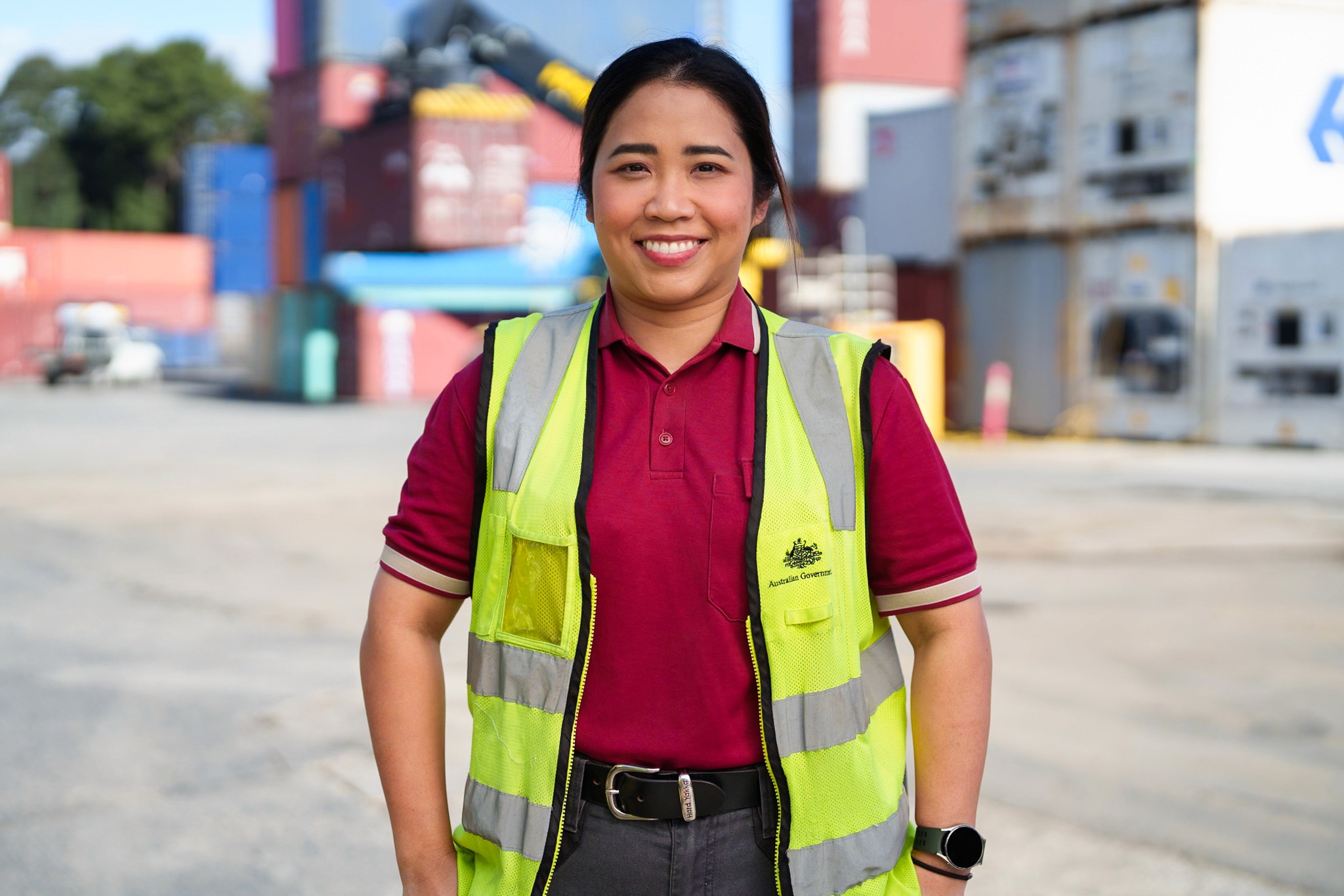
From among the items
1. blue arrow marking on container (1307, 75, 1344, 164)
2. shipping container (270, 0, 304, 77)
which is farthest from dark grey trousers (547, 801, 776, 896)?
shipping container (270, 0, 304, 77)

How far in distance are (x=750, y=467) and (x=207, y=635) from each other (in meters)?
5.58

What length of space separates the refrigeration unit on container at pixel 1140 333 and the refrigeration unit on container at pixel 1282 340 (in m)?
0.39

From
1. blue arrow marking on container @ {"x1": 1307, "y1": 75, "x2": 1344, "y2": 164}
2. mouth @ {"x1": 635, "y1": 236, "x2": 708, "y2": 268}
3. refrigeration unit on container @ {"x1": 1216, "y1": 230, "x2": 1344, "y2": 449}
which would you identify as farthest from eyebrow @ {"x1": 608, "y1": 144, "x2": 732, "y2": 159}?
blue arrow marking on container @ {"x1": 1307, "y1": 75, "x2": 1344, "y2": 164}

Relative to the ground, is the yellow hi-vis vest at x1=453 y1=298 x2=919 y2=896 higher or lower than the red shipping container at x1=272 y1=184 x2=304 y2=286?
lower

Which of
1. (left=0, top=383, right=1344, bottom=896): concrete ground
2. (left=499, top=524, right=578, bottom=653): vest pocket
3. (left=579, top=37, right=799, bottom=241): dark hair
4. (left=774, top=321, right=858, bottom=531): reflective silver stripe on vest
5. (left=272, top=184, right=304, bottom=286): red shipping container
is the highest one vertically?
(left=272, top=184, right=304, bottom=286): red shipping container

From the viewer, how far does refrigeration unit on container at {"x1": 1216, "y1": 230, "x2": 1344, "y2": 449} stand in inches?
570

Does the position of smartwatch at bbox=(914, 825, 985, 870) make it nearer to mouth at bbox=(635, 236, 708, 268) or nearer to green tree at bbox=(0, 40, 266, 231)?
mouth at bbox=(635, 236, 708, 268)

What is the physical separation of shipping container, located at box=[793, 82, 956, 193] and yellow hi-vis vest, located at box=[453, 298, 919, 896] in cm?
2617

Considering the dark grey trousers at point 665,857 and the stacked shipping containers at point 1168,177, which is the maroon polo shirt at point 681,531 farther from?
the stacked shipping containers at point 1168,177

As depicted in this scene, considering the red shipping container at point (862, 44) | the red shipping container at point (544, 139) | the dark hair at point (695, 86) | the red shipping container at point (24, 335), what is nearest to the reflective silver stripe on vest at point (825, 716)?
the dark hair at point (695, 86)

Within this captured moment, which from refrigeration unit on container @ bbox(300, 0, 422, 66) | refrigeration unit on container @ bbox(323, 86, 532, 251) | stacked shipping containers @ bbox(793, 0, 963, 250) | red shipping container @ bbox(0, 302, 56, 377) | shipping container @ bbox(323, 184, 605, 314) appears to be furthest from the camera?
red shipping container @ bbox(0, 302, 56, 377)

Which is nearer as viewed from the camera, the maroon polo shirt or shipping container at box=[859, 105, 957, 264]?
the maroon polo shirt

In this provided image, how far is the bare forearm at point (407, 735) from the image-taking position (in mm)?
1768

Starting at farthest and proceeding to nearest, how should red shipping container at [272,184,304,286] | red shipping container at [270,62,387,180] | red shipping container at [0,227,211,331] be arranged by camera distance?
1. red shipping container at [0,227,211,331]
2. red shipping container at [272,184,304,286]
3. red shipping container at [270,62,387,180]
